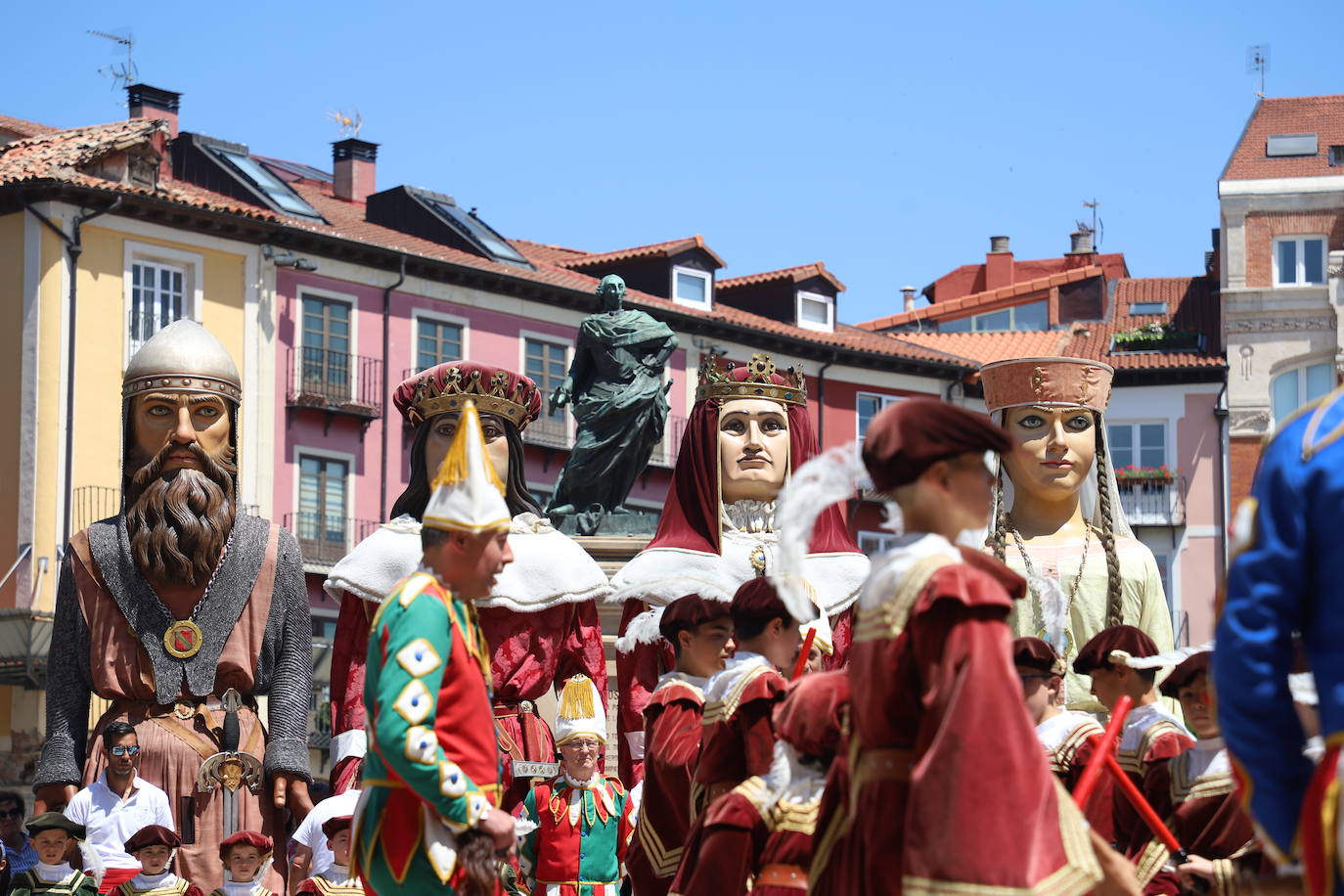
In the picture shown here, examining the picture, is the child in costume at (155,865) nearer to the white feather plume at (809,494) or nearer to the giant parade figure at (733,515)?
the giant parade figure at (733,515)

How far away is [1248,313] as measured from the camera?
4456cm

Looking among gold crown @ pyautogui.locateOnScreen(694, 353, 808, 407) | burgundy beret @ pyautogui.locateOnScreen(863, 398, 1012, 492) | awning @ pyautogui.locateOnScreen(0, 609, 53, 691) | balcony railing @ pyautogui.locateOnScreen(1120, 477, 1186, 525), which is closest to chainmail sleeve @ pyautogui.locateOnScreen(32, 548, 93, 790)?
gold crown @ pyautogui.locateOnScreen(694, 353, 808, 407)

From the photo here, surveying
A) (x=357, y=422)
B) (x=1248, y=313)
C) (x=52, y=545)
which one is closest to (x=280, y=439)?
(x=357, y=422)

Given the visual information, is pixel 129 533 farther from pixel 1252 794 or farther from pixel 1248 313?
pixel 1248 313

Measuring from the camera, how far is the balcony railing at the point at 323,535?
36.4m

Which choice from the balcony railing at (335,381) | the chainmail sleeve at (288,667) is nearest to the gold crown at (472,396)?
the chainmail sleeve at (288,667)

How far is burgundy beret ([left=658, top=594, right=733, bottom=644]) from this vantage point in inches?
324

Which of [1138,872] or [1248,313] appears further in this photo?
[1248,313]

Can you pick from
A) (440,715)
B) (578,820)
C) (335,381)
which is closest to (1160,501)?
(335,381)

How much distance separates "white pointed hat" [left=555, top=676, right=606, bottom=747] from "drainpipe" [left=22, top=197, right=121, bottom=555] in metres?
24.5

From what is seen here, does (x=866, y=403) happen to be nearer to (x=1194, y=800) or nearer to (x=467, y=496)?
(x=1194, y=800)

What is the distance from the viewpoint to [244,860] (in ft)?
30.2

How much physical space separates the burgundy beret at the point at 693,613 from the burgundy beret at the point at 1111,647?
1.28 meters

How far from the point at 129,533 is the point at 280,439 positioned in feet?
89.9
